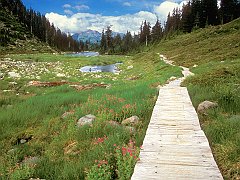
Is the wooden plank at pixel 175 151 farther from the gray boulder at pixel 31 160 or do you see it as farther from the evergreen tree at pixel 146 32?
the evergreen tree at pixel 146 32

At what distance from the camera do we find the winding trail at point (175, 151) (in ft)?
14.1

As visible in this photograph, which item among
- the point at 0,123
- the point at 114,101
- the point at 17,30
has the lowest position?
the point at 0,123

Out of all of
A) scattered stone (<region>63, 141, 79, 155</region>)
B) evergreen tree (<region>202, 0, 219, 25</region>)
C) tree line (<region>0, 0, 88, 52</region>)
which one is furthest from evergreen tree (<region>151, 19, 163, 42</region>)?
scattered stone (<region>63, 141, 79, 155</region>)

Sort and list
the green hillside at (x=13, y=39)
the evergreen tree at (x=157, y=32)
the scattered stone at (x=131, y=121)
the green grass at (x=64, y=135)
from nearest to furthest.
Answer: the green grass at (x=64, y=135)
the scattered stone at (x=131, y=121)
the green hillside at (x=13, y=39)
the evergreen tree at (x=157, y=32)

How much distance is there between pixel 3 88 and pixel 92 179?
563 inches

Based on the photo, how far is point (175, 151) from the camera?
203 inches

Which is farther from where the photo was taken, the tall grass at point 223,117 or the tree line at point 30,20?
the tree line at point 30,20

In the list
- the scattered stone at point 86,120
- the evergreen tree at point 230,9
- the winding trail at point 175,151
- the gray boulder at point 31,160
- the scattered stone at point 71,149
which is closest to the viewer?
the winding trail at point 175,151

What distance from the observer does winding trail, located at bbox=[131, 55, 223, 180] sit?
4.29 meters

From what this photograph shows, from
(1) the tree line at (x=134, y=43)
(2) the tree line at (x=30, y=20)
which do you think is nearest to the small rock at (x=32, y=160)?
(1) the tree line at (x=134, y=43)

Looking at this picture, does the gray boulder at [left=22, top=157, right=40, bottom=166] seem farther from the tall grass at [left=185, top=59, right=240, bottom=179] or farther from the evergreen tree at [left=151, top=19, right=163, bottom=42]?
the evergreen tree at [left=151, top=19, right=163, bottom=42]

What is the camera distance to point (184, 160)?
4.76m

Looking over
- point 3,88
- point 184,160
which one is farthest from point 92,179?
point 3,88

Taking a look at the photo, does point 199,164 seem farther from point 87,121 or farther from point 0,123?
point 0,123
